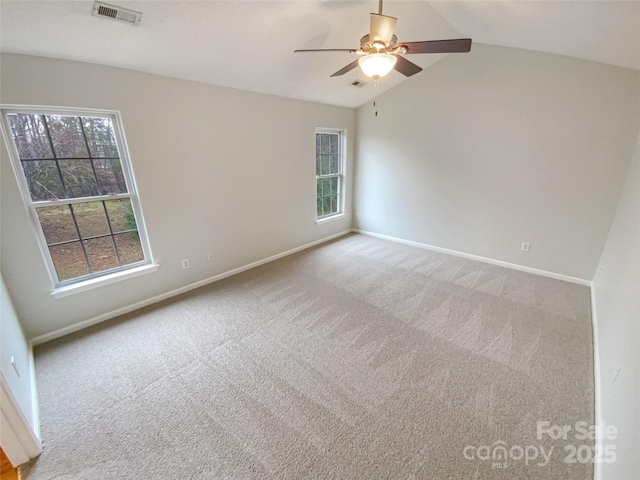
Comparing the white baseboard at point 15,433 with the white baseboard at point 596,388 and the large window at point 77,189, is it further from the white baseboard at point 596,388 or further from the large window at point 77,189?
the white baseboard at point 596,388

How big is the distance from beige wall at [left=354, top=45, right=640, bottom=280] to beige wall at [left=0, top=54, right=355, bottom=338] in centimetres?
137

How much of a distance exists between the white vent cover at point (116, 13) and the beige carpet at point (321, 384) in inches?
98.7

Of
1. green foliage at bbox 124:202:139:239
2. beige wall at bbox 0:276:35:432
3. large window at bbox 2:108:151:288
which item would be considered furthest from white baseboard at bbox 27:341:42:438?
green foliage at bbox 124:202:139:239

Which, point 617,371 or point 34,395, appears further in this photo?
point 34,395

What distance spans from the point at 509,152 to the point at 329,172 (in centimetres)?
267

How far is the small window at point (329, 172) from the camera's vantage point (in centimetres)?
465

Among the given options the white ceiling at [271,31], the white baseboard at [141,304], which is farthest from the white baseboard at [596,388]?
the white baseboard at [141,304]

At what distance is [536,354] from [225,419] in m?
2.47

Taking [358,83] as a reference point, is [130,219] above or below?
below

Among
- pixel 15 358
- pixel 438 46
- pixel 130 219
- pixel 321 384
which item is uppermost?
pixel 438 46

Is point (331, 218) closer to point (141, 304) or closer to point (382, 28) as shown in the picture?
point (141, 304)

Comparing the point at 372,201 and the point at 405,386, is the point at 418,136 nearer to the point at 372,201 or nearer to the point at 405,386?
the point at 372,201

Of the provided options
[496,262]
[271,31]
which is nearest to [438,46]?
[271,31]

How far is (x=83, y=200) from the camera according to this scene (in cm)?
250
